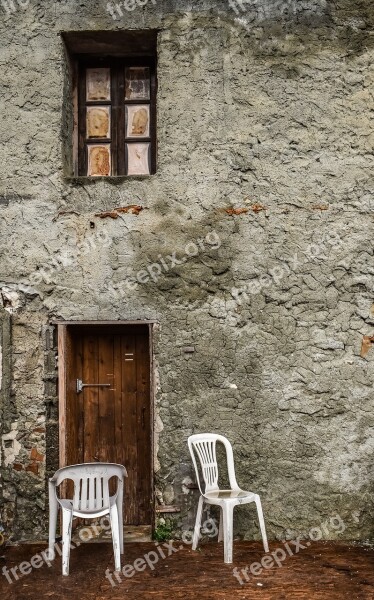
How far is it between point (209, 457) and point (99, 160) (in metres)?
2.96

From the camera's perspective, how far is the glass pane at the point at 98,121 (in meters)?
5.85

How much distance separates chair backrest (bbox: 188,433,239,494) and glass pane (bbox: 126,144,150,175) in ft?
8.39

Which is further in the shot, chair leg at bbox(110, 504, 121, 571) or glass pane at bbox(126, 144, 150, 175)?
glass pane at bbox(126, 144, 150, 175)

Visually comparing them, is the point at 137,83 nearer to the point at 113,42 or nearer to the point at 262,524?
the point at 113,42

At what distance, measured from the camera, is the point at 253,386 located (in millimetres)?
5309

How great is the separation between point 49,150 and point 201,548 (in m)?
3.69

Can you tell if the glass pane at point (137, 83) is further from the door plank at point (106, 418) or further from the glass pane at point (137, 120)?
the door plank at point (106, 418)

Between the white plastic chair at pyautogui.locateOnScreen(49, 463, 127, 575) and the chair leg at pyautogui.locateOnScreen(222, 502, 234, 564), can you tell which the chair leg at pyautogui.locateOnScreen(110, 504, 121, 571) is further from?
the chair leg at pyautogui.locateOnScreen(222, 502, 234, 564)

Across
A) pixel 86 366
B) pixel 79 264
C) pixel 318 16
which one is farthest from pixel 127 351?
pixel 318 16

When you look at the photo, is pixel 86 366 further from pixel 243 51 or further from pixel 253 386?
pixel 243 51

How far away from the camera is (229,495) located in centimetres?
484

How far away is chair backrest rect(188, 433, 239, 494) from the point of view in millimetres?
5113

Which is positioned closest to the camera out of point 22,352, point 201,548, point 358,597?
point 358,597

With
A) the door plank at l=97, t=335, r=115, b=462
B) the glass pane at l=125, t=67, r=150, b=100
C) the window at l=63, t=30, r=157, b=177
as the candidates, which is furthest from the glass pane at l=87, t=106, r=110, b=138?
the door plank at l=97, t=335, r=115, b=462
